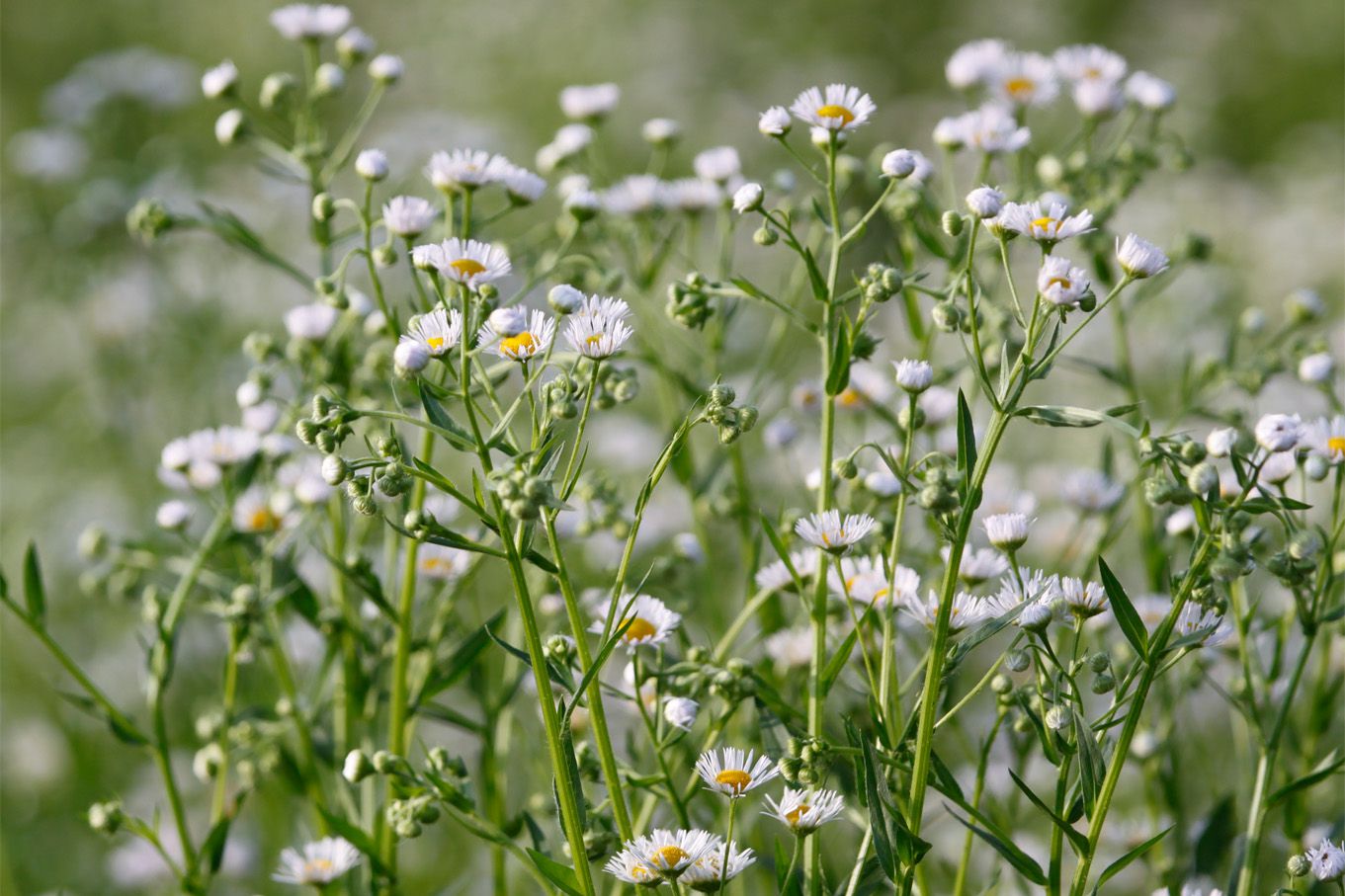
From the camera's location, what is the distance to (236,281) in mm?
4129

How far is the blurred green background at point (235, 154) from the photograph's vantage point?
3.33 metres

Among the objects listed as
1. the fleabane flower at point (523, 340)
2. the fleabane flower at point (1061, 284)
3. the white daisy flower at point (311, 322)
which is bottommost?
the fleabane flower at point (523, 340)

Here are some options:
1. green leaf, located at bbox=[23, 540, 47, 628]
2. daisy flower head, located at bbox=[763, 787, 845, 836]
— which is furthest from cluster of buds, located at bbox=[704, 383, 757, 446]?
green leaf, located at bbox=[23, 540, 47, 628]

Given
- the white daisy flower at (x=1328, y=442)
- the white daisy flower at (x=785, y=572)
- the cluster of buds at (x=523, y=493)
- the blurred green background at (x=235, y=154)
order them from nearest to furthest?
the cluster of buds at (x=523, y=493) → the white daisy flower at (x=1328, y=442) → the white daisy flower at (x=785, y=572) → the blurred green background at (x=235, y=154)

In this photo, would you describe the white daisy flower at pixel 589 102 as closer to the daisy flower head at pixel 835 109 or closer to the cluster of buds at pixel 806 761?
the daisy flower head at pixel 835 109

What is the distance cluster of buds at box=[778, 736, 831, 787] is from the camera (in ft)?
4.01

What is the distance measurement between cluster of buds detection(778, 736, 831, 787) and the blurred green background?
85cm

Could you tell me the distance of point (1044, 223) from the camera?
4.17ft

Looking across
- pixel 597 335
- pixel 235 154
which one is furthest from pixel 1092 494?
pixel 235 154

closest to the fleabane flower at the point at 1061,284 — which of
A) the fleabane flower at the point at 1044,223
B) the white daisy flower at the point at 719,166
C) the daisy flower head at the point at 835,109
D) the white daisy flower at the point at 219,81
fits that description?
the fleabane flower at the point at 1044,223

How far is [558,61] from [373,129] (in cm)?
104

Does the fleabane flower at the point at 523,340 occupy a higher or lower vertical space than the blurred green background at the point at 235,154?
lower

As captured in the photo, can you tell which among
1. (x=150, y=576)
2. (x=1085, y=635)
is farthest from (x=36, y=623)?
(x=1085, y=635)

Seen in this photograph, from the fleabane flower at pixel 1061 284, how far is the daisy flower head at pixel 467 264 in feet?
1.60
